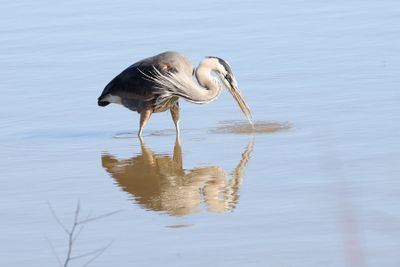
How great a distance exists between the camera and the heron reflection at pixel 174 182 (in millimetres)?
7203

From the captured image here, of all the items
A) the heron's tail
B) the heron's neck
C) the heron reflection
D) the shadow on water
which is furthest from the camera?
the heron's tail

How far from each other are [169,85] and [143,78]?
318mm

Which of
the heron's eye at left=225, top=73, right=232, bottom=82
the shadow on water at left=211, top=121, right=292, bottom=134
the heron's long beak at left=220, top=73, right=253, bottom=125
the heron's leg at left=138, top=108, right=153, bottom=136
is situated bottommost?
the shadow on water at left=211, top=121, right=292, bottom=134

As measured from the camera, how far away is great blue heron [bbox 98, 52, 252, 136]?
945 cm

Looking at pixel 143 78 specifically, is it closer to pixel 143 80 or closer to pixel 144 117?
pixel 143 80

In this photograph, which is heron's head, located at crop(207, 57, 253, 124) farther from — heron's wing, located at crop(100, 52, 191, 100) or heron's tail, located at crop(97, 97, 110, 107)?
heron's tail, located at crop(97, 97, 110, 107)

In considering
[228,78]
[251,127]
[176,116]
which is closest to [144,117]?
[176,116]

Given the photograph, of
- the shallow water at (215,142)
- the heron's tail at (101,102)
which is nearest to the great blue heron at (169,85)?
the heron's tail at (101,102)

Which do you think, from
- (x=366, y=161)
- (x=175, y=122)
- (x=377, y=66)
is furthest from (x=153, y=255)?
(x=377, y=66)

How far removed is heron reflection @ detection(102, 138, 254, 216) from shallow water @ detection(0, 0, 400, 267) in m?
0.02

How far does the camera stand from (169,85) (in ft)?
31.1

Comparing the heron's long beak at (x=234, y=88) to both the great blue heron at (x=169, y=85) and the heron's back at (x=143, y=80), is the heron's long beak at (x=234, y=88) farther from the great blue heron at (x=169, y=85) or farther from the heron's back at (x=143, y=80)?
the heron's back at (x=143, y=80)

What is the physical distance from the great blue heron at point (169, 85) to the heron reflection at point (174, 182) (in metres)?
0.49

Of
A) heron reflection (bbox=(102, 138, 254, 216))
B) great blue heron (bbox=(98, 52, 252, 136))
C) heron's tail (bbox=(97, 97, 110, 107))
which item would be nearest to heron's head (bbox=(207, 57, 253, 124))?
great blue heron (bbox=(98, 52, 252, 136))
